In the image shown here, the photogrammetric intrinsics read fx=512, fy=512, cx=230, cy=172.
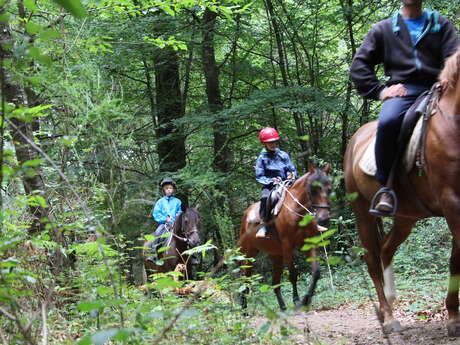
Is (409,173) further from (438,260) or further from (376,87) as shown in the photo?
(438,260)

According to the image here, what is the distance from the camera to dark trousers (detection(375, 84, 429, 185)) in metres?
4.66

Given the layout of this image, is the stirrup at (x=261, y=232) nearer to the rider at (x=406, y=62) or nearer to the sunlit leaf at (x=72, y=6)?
the rider at (x=406, y=62)

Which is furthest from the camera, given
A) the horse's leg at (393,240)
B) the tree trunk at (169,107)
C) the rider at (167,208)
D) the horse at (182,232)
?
the tree trunk at (169,107)

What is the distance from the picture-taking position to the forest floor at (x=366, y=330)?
15.0 ft

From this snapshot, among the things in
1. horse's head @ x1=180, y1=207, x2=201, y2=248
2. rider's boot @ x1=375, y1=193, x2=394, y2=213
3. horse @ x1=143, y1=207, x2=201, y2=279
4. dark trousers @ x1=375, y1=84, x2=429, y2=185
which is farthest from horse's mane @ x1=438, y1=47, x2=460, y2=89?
horse @ x1=143, y1=207, x2=201, y2=279

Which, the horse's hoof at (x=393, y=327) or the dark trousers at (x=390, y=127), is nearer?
the dark trousers at (x=390, y=127)

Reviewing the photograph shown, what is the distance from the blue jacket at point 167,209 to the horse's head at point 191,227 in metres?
0.52

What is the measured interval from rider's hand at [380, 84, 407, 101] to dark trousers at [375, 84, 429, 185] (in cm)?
3

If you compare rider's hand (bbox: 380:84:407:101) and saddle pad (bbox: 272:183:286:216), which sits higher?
rider's hand (bbox: 380:84:407:101)

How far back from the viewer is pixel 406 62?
4.84 m

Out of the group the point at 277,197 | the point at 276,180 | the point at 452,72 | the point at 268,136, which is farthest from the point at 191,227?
the point at 452,72

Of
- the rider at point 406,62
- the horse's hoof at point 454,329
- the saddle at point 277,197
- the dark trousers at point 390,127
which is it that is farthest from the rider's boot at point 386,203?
the saddle at point 277,197

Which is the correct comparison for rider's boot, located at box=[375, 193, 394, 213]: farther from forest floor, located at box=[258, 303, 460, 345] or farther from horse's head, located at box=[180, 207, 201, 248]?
horse's head, located at box=[180, 207, 201, 248]

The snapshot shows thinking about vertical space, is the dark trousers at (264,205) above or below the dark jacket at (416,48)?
below
